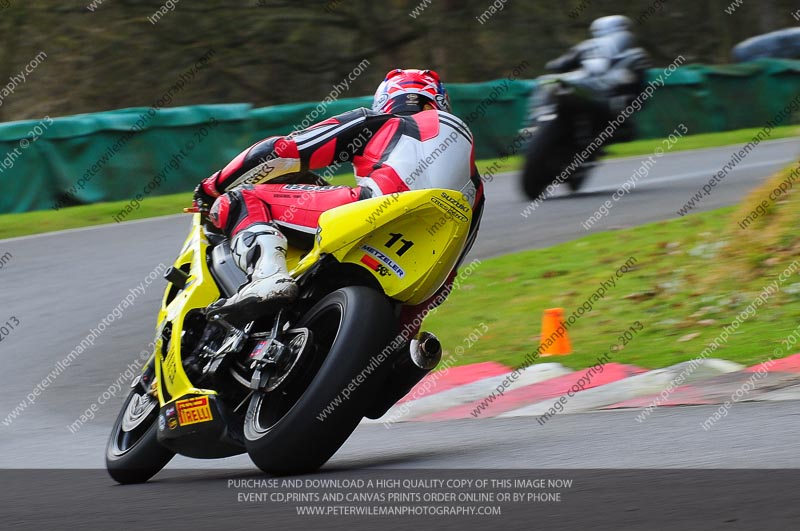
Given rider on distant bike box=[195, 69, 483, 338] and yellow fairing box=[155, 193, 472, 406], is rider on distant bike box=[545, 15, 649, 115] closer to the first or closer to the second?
rider on distant bike box=[195, 69, 483, 338]

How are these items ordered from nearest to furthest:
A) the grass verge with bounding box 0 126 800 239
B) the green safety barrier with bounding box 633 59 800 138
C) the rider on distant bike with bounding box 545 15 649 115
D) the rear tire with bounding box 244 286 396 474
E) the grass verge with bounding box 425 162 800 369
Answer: the rear tire with bounding box 244 286 396 474
the grass verge with bounding box 425 162 800 369
the grass verge with bounding box 0 126 800 239
the rider on distant bike with bounding box 545 15 649 115
the green safety barrier with bounding box 633 59 800 138

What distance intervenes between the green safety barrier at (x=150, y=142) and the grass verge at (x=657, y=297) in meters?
6.35

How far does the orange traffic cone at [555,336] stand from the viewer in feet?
27.1

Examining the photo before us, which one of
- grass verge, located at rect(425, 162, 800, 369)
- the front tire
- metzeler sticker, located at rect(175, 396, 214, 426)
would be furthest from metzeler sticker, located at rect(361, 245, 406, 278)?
grass verge, located at rect(425, 162, 800, 369)

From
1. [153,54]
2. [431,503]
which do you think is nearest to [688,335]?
[431,503]

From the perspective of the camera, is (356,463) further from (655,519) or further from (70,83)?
(70,83)

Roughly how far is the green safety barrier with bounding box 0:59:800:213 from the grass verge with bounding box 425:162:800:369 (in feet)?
20.8

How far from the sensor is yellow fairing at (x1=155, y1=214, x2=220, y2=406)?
5.56 meters

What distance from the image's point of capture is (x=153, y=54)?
2538 cm

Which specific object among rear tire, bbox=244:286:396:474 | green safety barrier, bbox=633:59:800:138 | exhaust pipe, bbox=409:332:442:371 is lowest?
green safety barrier, bbox=633:59:800:138

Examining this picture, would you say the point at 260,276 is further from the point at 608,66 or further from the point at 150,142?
the point at 150,142

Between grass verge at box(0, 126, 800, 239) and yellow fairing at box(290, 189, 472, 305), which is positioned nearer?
yellow fairing at box(290, 189, 472, 305)

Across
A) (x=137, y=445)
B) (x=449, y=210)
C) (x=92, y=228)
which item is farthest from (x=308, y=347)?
(x=92, y=228)

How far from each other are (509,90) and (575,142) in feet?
A: 19.5
